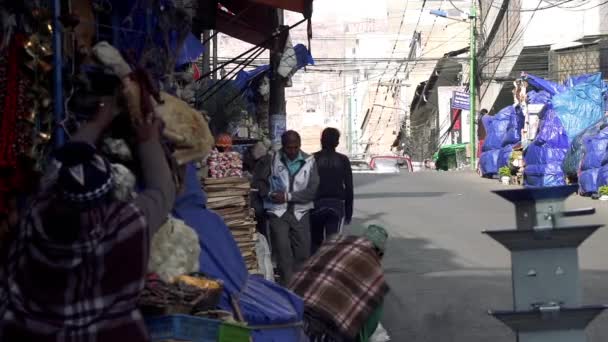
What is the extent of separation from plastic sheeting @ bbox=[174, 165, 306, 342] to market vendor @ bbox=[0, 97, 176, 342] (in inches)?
63.6

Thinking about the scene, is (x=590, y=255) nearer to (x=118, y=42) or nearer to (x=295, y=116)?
(x=118, y=42)

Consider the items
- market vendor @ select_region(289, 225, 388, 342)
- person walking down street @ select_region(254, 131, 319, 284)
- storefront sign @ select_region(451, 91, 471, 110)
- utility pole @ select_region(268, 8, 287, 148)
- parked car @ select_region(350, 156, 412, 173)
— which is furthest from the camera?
storefront sign @ select_region(451, 91, 471, 110)

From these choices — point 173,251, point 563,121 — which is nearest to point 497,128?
point 563,121

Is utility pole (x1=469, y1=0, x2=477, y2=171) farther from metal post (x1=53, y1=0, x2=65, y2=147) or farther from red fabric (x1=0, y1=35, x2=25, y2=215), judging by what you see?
red fabric (x1=0, y1=35, x2=25, y2=215)

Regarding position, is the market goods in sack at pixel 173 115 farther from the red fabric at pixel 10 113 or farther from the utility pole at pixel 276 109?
the utility pole at pixel 276 109

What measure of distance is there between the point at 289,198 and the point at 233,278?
13.1 ft

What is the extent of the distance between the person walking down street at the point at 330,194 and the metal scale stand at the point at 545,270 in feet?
17.0

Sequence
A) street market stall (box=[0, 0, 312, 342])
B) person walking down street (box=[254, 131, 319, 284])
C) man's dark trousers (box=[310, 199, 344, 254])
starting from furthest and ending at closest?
Result: man's dark trousers (box=[310, 199, 344, 254]), person walking down street (box=[254, 131, 319, 284]), street market stall (box=[0, 0, 312, 342])

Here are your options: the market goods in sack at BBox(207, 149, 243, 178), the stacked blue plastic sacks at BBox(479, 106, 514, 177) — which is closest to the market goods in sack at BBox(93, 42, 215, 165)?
the market goods in sack at BBox(207, 149, 243, 178)

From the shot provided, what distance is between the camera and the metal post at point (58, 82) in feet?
14.8

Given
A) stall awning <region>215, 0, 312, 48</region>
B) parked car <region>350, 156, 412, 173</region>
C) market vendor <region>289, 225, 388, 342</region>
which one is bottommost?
market vendor <region>289, 225, 388, 342</region>

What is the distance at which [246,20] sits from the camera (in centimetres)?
1138

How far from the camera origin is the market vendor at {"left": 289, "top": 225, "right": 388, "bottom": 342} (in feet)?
16.8

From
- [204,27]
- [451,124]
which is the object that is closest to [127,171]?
[204,27]
